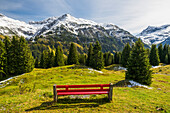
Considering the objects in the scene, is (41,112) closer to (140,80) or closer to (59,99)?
(59,99)

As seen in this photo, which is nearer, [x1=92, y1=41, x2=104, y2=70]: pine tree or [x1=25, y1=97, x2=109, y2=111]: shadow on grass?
[x1=25, y1=97, x2=109, y2=111]: shadow on grass

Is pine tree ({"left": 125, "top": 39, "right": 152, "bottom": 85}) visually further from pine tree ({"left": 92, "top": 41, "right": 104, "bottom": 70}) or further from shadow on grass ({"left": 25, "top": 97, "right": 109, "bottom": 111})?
pine tree ({"left": 92, "top": 41, "right": 104, "bottom": 70})

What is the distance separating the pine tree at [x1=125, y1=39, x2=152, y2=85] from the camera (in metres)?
24.6

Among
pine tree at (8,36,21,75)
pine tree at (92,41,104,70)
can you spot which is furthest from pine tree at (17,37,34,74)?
pine tree at (92,41,104,70)

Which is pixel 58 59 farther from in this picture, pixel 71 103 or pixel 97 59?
pixel 71 103

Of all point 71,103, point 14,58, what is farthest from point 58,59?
point 71,103

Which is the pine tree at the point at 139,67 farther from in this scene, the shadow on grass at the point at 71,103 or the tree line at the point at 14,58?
the tree line at the point at 14,58

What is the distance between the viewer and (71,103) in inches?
408

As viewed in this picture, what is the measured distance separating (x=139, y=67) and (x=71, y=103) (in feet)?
75.0

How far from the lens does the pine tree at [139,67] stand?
2458 cm

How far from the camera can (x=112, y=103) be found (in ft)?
34.1

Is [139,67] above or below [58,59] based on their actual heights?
below

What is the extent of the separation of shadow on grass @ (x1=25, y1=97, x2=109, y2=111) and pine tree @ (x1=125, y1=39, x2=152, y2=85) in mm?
18388

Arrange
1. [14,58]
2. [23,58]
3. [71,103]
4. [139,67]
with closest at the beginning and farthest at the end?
1. [71,103]
2. [139,67]
3. [14,58]
4. [23,58]
